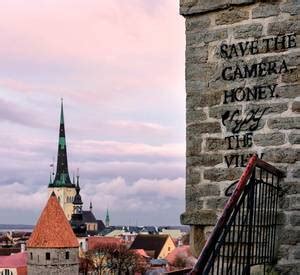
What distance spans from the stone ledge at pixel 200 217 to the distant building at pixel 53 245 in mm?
32430

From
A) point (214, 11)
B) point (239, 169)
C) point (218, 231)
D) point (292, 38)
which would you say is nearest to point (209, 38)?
point (214, 11)

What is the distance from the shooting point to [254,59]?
15.8 ft

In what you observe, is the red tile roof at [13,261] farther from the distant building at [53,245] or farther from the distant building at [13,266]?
the distant building at [53,245]

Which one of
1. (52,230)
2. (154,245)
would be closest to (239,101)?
(52,230)

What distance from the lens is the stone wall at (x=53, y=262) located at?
38375 mm

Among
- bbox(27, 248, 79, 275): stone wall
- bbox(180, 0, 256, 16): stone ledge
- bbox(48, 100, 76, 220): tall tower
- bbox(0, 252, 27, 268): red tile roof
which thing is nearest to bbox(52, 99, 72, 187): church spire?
bbox(48, 100, 76, 220): tall tower

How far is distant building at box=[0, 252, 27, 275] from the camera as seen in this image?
5250cm

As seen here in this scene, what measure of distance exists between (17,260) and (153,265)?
11390 millimetres

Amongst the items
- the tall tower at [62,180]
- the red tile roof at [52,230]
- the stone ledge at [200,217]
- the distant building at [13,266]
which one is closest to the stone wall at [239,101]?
the stone ledge at [200,217]

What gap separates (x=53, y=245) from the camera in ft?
125

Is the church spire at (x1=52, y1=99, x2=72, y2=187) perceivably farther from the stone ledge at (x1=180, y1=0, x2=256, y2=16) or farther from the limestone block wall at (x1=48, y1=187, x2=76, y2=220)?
the stone ledge at (x1=180, y1=0, x2=256, y2=16)

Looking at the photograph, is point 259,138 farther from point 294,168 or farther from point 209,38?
point 209,38

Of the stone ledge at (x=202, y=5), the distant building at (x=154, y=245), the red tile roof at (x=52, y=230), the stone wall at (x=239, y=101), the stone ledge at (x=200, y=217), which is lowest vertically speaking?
the distant building at (x=154, y=245)

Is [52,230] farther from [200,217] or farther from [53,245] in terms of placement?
[200,217]
